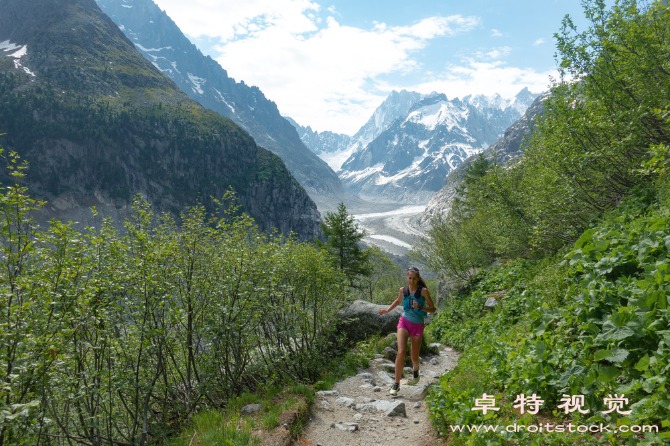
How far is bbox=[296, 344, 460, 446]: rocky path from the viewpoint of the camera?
6426mm

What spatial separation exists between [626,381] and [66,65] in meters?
261

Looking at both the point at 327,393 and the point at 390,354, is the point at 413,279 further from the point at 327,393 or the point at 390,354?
the point at 390,354

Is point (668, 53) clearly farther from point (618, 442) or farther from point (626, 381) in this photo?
point (618, 442)

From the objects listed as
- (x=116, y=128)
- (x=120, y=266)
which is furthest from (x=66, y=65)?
(x=120, y=266)

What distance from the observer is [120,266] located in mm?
7375

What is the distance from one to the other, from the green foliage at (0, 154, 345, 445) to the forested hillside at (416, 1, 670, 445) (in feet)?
16.6

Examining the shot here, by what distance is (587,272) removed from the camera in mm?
6316

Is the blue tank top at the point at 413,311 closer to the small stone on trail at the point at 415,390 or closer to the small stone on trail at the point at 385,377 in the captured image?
the small stone on trail at the point at 415,390

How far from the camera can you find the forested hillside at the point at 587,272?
A: 413cm

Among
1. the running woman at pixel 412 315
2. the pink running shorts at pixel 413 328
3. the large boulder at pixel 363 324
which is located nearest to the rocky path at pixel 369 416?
the running woman at pixel 412 315

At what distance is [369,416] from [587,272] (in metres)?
5.38

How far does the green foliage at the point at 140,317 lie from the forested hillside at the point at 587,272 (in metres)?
5.05

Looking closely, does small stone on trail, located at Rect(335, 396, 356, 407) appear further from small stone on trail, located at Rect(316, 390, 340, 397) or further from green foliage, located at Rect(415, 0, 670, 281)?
green foliage, located at Rect(415, 0, 670, 281)

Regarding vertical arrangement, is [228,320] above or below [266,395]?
above
